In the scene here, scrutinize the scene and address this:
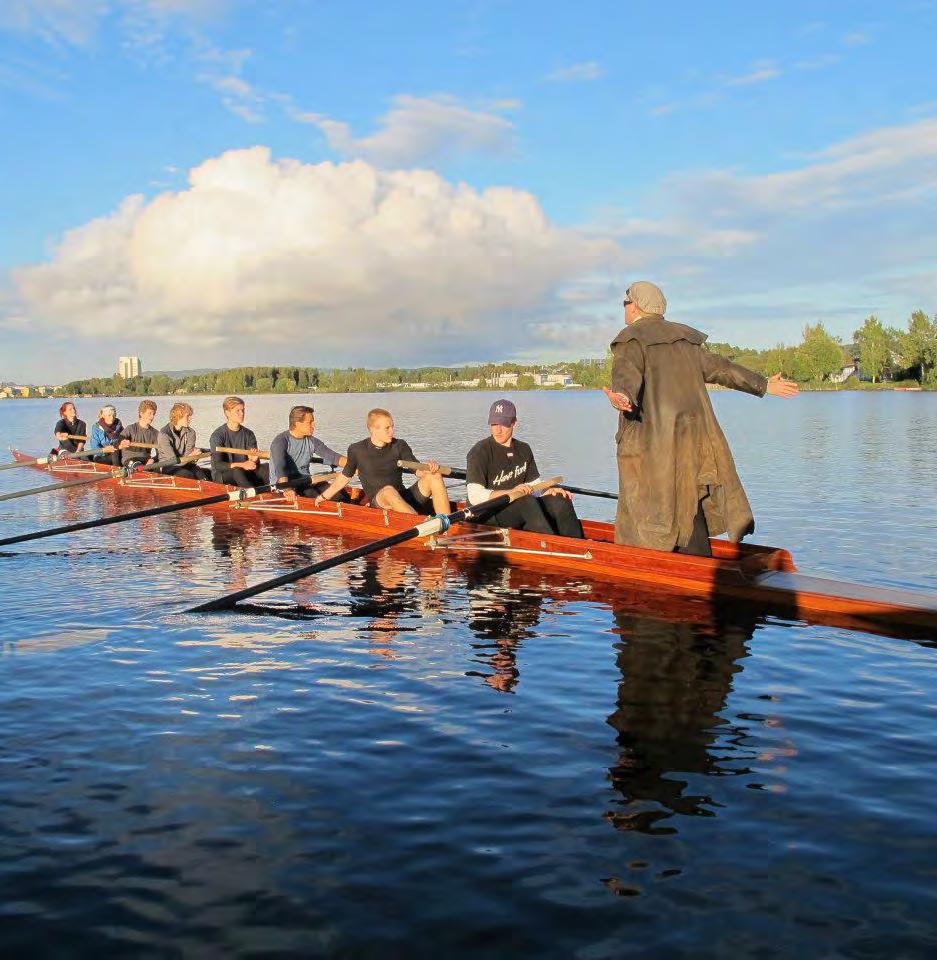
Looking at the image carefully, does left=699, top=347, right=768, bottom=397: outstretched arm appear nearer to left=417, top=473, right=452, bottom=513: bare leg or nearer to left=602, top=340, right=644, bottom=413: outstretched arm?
left=602, top=340, right=644, bottom=413: outstretched arm

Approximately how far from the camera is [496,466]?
40.5 ft

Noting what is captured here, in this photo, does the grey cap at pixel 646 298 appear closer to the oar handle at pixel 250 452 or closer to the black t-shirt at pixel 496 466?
the black t-shirt at pixel 496 466

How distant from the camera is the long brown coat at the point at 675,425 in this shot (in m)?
8.93

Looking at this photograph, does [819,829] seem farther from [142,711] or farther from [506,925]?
[142,711]

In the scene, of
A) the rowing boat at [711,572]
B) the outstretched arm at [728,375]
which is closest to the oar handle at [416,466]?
the rowing boat at [711,572]

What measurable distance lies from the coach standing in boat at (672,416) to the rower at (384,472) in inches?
200

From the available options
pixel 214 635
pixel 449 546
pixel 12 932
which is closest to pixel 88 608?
pixel 214 635

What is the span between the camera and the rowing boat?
885 centimetres

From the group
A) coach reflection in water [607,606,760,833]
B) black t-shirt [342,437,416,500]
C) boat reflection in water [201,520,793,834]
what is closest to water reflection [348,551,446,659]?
boat reflection in water [201,520,793,834]

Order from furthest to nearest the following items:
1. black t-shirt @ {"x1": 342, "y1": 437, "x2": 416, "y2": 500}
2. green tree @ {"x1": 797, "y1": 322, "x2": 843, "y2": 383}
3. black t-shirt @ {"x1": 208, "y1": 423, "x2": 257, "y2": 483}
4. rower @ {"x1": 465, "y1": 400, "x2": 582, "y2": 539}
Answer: green tree @ {"x1": 797, "y1": 322, "x2": 843, "y2": 383} → black t-shirt @ {"x1": 208, "y1": 423, "x2": 257, "y2": 483} → black t-shirt @ {"x1": 342, "y1": 437, "x2": 416, "y2": 500} → rower @ {"x1": 465, "y1": 400, "x2": 582, "y2": 539}

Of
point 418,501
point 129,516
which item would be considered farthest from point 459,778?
point 129,516

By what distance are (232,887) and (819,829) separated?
3093 millimetres

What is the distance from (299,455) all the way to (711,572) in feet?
31.9

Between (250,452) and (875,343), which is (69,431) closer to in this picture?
(250,452)
